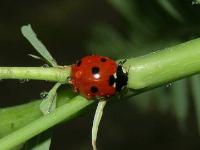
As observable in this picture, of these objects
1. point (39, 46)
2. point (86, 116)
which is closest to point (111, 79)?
point (39, 46)

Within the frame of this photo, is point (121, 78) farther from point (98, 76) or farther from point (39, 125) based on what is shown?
point (39, 125)

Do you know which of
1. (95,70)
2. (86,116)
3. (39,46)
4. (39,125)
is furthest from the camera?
(86,116)

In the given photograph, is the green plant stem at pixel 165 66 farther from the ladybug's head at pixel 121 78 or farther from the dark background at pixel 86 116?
the dark background at pixel 86 116

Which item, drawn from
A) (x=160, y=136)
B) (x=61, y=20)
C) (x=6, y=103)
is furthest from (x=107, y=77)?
(x=6, y=103)

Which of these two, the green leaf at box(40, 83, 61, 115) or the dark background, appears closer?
the green leaf at box(40, 83, 61, 115)

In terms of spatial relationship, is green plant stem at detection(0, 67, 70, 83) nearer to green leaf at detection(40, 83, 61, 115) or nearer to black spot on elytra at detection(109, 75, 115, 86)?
green leaf at detection(40, 83, 61, 115)

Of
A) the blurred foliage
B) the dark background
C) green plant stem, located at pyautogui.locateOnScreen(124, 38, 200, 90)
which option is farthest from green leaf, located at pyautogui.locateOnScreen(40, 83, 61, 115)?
the dark background

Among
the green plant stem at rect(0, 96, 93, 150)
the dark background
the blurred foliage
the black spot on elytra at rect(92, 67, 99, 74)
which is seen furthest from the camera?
the dark background
